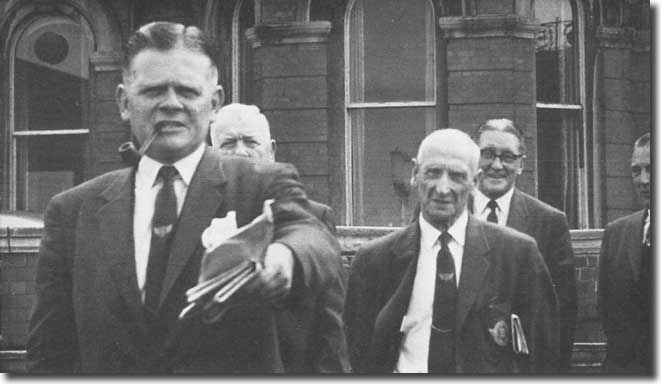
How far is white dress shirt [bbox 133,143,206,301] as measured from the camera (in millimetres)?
3730

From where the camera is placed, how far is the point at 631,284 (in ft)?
13.9

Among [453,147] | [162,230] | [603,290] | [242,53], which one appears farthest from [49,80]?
[603,290]

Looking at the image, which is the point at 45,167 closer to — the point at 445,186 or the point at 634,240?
the point at 445,186

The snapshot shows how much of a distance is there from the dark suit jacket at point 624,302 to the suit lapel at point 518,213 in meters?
0.34

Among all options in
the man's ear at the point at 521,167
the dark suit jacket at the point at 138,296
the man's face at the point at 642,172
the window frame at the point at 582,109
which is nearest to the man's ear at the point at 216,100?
the dark suit jacket at the point at 138,296

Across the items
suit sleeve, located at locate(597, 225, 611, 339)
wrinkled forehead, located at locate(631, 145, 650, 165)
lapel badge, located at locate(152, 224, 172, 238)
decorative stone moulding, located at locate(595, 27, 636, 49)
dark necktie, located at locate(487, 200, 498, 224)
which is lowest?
suit sleeve, located at locate(597, 225, 611, 339)

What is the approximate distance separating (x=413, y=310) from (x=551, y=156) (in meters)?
1.08

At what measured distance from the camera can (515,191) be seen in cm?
435

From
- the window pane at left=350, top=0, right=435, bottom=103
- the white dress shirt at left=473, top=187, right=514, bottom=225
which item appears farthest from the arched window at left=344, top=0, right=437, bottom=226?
the white dress shirt at left=473, top=187, right=514, bottom=225

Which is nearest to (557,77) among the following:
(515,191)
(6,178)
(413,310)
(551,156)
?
(551,156)

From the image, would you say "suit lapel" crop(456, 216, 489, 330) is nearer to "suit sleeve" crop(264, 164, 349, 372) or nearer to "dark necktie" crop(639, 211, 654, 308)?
"suit sleeve" crop(264, 164, 349, 372)

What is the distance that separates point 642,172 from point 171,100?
1807 mm

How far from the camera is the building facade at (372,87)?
177 inches

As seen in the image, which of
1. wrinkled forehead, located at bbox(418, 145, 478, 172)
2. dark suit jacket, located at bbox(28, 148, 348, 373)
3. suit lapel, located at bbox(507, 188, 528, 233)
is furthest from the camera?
suit lapel, located at bbox(507, 188, 528, 233)
